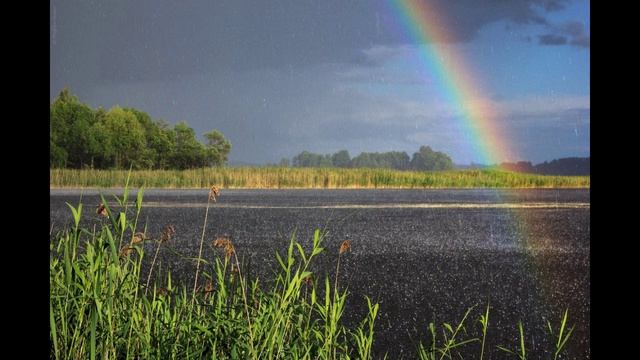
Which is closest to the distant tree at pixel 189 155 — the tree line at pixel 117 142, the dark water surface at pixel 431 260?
the tree line at pixel 117 142

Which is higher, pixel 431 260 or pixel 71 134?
pixel 71 134

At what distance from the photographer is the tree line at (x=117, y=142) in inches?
1378

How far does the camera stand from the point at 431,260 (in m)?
7.69

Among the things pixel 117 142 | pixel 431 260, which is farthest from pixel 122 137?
pixel 431 260

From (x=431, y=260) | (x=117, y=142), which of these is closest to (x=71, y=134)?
(x=117, y=142)

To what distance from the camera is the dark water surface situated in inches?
185

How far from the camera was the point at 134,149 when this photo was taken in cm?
3606

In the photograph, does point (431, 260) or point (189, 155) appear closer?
point (431, 260)

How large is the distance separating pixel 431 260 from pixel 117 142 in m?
30.8

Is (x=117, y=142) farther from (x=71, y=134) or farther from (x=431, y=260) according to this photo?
(x=431, y=260)

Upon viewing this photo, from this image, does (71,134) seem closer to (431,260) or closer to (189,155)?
(189,155)

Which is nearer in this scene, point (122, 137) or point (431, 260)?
point (431, 260)

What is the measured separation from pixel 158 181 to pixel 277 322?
26198mm
